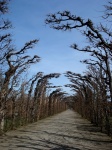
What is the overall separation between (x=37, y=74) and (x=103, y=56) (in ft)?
51.6

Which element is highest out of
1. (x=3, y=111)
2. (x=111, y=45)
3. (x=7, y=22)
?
(x=7, y=22)

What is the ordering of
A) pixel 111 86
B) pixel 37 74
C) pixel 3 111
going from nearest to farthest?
pixel 111 86
pixel 3 111
pixel 37 74

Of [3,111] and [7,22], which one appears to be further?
[3,111]

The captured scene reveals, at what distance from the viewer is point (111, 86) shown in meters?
12.1

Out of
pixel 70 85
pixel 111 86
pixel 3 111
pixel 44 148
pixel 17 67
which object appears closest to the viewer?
pixel 44 148

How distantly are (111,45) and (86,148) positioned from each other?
4050mm

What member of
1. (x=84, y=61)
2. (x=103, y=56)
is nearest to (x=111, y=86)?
(x=103, y=56)

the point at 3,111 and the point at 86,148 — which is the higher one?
the point at 3,111

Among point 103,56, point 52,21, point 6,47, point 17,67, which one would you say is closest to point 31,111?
point 17,67

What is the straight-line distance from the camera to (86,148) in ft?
35.0

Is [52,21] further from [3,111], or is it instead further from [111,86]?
[3,111]

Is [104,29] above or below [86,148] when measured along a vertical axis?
above

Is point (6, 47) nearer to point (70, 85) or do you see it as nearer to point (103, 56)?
point (103, 56)

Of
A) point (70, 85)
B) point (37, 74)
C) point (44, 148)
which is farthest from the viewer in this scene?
point (70, 85)
